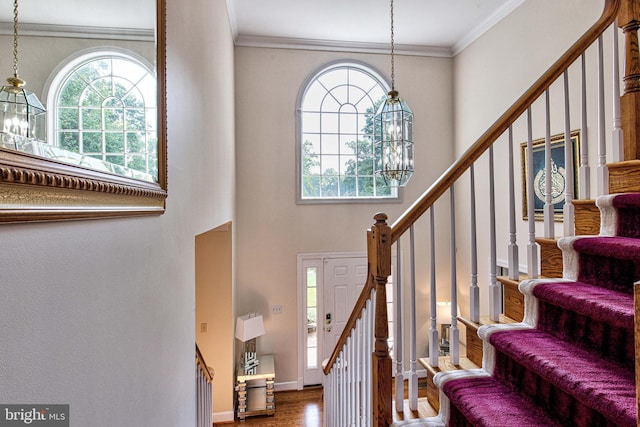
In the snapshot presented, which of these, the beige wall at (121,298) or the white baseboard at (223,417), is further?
the white baseboard at (223,417)

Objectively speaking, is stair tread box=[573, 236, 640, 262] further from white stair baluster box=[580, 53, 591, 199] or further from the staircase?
white stair baluster box=[580, 53, 591, 199]

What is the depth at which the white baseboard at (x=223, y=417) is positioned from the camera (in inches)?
147

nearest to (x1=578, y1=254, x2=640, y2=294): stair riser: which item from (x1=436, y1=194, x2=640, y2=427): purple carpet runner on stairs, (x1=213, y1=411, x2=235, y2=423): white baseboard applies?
(x1=436, y1=194, x2=640, y2=427): purple carpet runner on stairs

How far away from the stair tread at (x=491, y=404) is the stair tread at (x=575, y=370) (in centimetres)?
12

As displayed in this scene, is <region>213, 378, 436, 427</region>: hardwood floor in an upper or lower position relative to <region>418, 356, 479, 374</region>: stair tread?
lower

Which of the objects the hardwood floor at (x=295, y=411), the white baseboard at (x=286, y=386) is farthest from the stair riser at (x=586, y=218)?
the white baseboard at (x=286, y=386)

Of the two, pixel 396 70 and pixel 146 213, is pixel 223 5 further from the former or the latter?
pixel 146 213

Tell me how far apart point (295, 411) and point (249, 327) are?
114 centimetres

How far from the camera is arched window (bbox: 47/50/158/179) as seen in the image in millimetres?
635

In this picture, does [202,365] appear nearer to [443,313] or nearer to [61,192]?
[61,192]

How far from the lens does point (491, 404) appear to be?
1218 millimetres

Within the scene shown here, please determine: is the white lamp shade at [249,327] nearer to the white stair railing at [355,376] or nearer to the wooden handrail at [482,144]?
the white stair railing at [355,376]

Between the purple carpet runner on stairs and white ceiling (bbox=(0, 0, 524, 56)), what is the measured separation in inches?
128

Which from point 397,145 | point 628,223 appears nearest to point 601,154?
point 628,223
